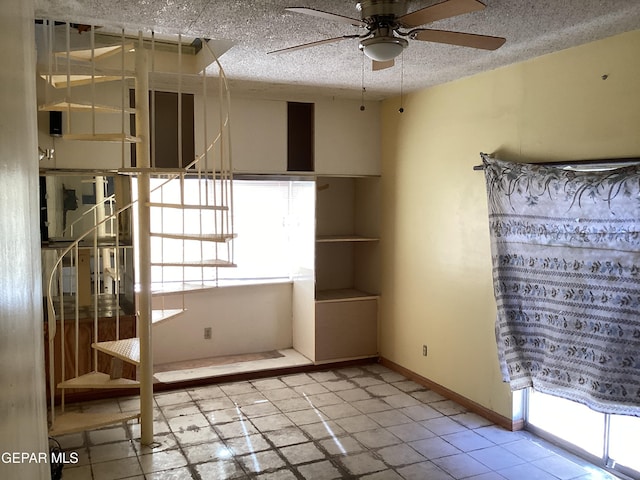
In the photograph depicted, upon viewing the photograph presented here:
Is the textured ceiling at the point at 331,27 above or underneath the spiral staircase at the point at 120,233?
above

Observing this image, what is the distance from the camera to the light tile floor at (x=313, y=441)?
11.4 ft

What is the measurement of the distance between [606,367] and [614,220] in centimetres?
88

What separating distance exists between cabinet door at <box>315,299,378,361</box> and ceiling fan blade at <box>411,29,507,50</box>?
11.0 ft

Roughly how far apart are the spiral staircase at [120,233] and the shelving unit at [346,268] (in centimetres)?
120

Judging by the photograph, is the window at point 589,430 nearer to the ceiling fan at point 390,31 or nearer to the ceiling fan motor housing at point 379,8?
the ceiling fan at point 390,31

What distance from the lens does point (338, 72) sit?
4309 mm

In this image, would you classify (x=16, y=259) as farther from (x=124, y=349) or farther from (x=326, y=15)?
(x=124, y=349)

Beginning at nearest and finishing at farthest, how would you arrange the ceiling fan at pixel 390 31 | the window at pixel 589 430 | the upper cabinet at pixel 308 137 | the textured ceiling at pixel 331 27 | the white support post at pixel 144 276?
the ceiling fan at pixel 390 31 → the textured ceiling at pixel 331 27 → the window at pixel 589 430 → the white support post at pixel 144 276 → the upper cabinet at pixel 308 137

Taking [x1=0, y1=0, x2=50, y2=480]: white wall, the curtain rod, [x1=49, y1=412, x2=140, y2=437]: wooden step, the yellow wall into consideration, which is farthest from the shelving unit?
[x1=0, y1=0, x2=50, y2=480]: white wall

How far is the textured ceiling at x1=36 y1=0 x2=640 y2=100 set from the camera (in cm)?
275

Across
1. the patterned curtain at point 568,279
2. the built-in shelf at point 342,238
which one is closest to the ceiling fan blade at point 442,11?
the patterned curtain at point 568,279

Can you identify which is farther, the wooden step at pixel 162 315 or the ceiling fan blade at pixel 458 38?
the wooden step at pixel 162 315

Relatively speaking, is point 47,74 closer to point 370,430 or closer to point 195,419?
point 195,419

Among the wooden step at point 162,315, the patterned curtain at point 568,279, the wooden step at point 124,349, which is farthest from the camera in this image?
the wooden step at point 162,315
